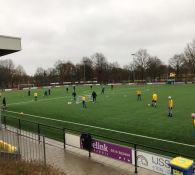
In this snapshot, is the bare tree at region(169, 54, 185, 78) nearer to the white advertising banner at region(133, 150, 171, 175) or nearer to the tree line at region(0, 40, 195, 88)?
the tree line at region(0, 40, 195, 88)

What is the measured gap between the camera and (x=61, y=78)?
133 metres

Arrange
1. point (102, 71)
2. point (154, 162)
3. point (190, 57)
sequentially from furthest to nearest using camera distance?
point (102, 71) → point (190, 57) → point (154, 162)

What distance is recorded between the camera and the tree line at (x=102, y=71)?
374 feet

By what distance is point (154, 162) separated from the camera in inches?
316

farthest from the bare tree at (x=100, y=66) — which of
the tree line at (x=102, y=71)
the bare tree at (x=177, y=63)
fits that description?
the bare tree at (x=177, y=63)

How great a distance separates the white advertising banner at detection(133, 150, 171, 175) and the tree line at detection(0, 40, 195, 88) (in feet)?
314

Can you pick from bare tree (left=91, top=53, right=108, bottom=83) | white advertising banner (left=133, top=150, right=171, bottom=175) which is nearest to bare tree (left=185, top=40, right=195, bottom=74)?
bare tree (left=91, top=53, right=108, bottom=83)

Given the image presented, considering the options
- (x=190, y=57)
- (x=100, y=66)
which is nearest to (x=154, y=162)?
(x=190, y=57)

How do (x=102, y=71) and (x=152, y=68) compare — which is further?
(x=102, y=71)

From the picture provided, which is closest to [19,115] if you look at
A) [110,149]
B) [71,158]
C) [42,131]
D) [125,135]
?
[42,131]

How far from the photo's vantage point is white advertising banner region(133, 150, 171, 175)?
25.0 feet

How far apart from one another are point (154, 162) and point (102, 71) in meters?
122

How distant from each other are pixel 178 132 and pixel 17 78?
124387 millimetres

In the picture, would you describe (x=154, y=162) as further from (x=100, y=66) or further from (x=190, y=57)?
(x=100, y=66)
